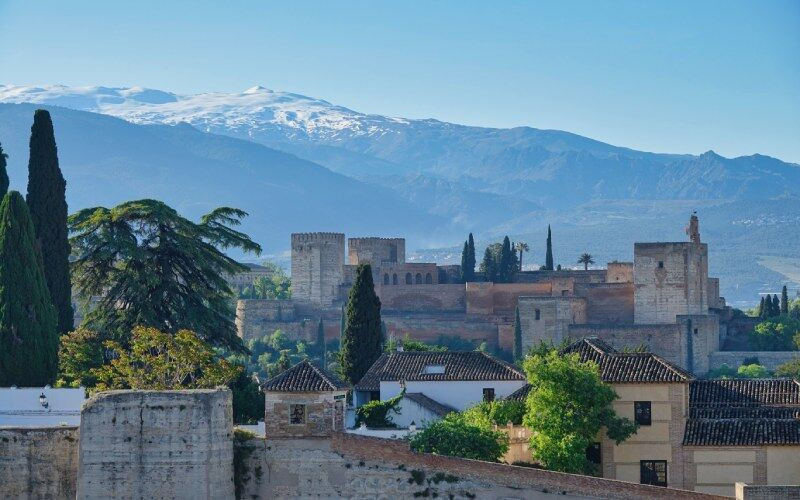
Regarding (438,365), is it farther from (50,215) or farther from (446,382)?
(50,215)

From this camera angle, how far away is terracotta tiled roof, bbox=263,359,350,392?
37.4 meters

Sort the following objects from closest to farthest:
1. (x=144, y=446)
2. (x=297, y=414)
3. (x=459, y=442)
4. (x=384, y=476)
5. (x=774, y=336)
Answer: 1. (x=144, y=446)
2. (x=384, y=476)
3. (x=297, y=414)
4. (x=459, y=442)
5. (x=774, y=336)

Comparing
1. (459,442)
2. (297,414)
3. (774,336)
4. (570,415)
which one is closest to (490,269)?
(774,336)

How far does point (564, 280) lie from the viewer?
106m

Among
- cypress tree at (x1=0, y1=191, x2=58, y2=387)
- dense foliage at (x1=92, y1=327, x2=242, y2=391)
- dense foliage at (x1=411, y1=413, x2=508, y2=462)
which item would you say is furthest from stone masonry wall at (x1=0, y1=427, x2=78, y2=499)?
dense foliage at (x1=411, y1=413, x2=508, y2=462)

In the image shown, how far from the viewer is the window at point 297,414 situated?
37.3 metres

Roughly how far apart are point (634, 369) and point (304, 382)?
867 cm

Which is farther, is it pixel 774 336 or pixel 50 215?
pixel 774 336

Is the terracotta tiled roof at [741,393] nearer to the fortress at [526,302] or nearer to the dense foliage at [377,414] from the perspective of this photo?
the dense foliage at [377,414]

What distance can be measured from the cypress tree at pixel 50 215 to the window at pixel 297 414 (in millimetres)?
12198

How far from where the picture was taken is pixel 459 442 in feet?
130

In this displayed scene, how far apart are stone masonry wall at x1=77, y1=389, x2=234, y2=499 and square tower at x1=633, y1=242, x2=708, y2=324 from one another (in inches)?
2613

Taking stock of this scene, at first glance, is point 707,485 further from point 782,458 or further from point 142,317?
point 142,317

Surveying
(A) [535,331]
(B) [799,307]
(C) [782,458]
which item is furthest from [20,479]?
(B) [799,307]
